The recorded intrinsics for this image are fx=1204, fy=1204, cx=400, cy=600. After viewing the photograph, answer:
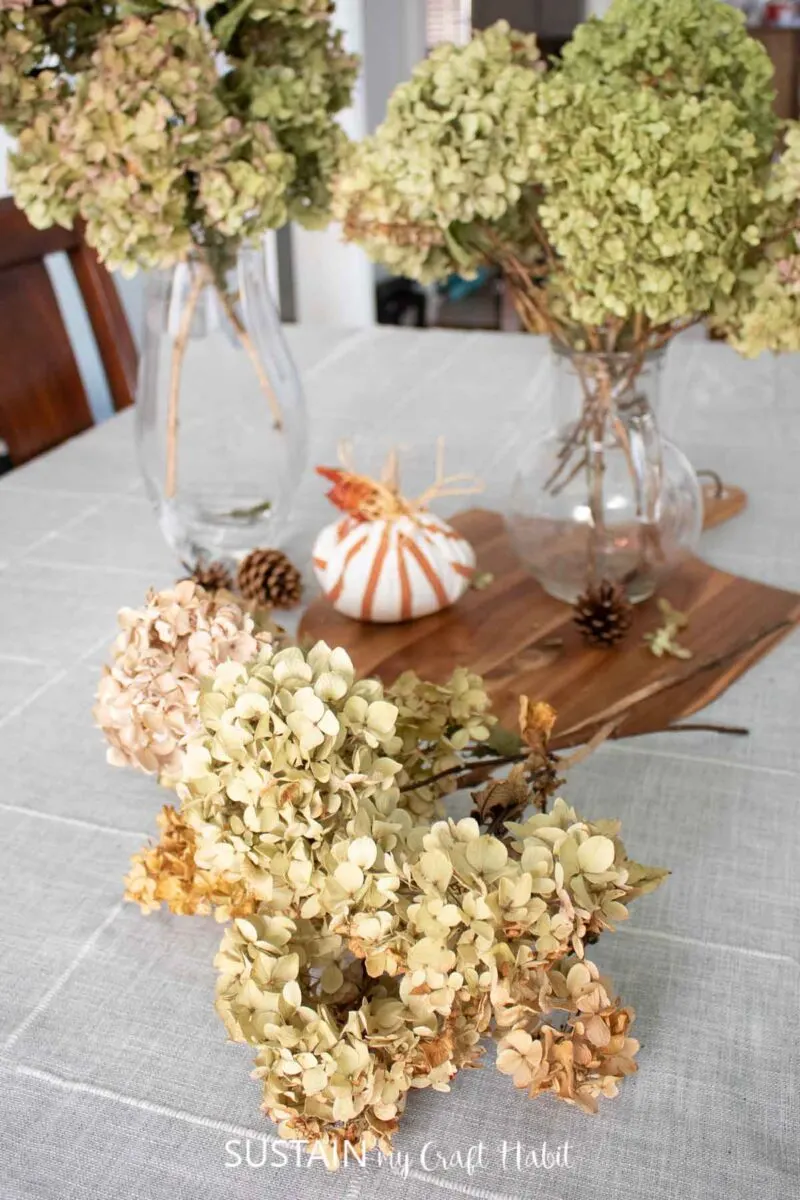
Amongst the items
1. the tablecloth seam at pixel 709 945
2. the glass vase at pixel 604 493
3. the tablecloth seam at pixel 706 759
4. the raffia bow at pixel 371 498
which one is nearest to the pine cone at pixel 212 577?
the raffia bow at pixel 371 498

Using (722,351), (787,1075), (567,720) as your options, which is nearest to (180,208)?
(567,720)

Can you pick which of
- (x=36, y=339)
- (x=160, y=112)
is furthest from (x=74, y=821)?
(x=36, y=339)

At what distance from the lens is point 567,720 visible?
0.88m

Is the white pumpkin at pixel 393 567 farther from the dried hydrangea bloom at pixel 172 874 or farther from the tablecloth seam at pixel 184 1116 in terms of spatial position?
the tablecloth seam at pixel 184 1116

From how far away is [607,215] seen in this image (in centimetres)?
81

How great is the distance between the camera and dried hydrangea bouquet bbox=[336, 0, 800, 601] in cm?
81

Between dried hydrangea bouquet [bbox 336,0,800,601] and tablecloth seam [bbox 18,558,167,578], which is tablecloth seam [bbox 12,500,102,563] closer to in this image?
tablecloth seam [bbox 18,558,167,578]

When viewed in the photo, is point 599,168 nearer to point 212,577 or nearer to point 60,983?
point 212,577

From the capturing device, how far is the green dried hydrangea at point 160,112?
89 cm

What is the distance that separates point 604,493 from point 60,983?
597 mm

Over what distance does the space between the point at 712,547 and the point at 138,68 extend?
0.68 metres

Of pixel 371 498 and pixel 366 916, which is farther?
pixel 371 498

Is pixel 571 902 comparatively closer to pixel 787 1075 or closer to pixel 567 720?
pixel 787 1075

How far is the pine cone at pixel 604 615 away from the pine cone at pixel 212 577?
12.2 inches
